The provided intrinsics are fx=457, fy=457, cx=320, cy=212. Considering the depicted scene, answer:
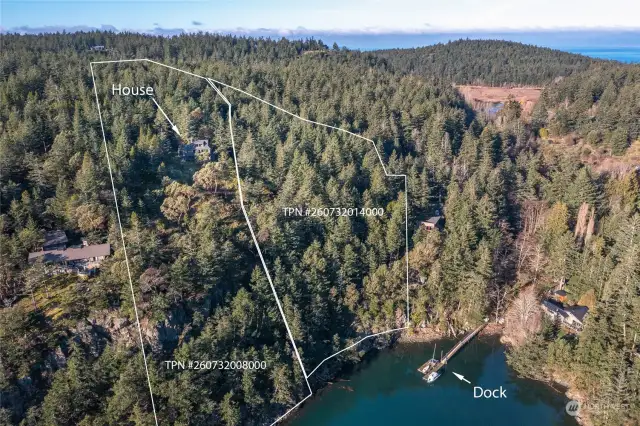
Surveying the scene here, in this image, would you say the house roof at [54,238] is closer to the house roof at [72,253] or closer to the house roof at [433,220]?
the house roof at [72,253]

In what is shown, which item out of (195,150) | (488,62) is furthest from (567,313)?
(488,62)

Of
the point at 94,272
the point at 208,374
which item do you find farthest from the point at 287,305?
the point at 94,272

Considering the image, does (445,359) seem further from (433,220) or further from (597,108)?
(597,108)

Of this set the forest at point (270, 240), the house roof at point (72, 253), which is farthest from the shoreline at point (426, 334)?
the house roof at point (72, 253)

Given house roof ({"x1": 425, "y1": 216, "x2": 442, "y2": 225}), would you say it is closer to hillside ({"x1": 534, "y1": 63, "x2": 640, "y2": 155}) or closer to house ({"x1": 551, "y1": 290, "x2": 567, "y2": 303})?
house ({"x1": 551, "y1": 290, "x2": 567, "y2": 303})

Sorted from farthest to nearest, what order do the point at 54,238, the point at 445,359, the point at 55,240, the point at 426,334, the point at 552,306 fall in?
1. the point at 426,334
2. the point at 552,306
3. the point at 445,359
4. the point at 54,238
5. the point at 55,240

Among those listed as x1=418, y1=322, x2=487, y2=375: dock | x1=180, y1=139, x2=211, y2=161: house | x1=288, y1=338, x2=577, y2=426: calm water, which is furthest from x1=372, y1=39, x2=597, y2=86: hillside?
x1=288, y1=338, x2=577, y2=426: calm water
